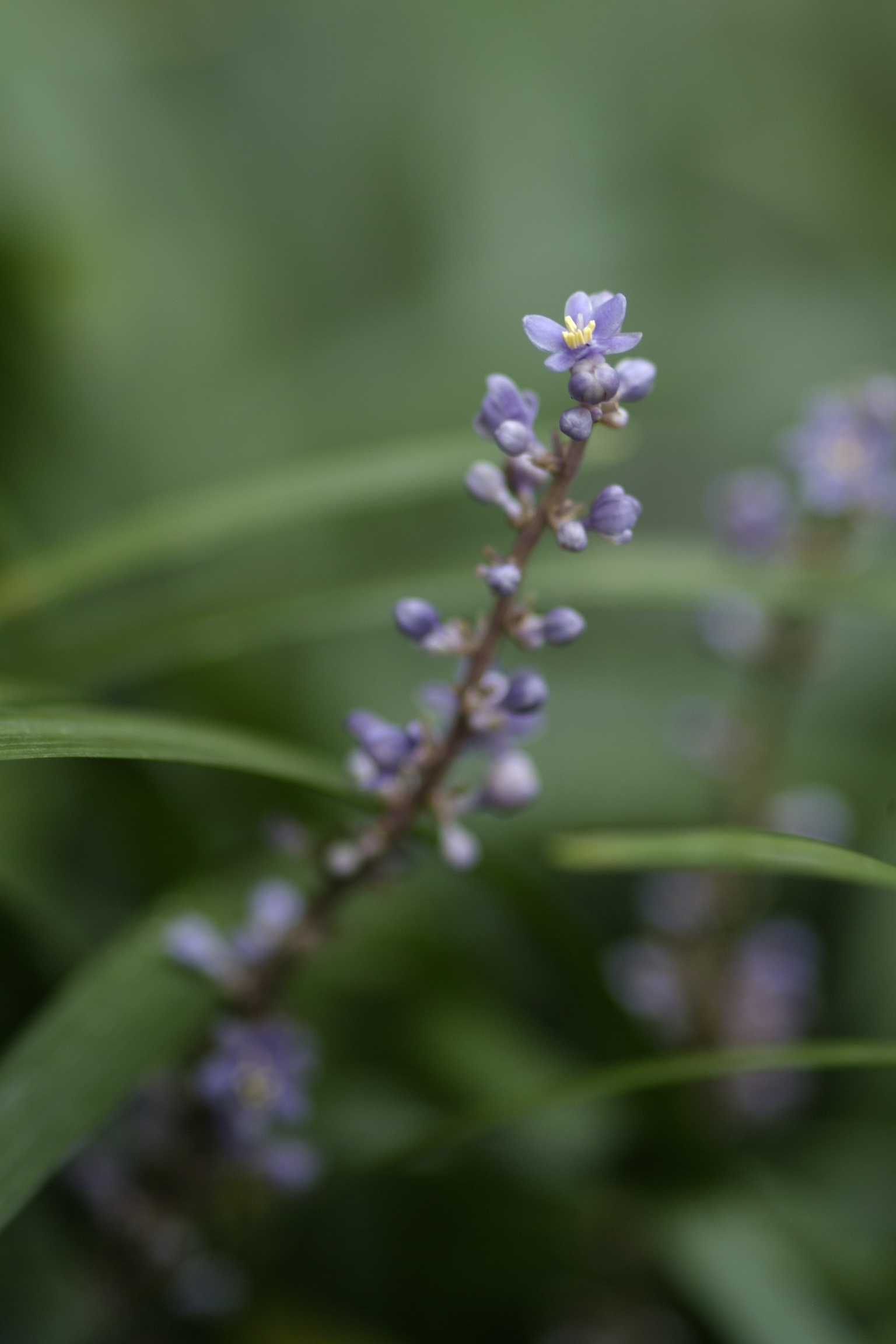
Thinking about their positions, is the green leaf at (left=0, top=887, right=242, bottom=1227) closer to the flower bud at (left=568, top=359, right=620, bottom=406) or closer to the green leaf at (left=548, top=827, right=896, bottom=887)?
the green leaf at (left=548, top=827, right=896, bottom=887)

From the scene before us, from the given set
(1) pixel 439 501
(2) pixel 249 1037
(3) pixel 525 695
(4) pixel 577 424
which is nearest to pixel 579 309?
(4) pixel 577 424

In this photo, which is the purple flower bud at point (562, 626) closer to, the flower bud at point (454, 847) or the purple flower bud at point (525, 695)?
the purple flower bud at point (525, 695)

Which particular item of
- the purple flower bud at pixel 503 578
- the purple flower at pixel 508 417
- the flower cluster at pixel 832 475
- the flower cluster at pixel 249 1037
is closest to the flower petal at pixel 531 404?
the purple flower at pixel 508 417

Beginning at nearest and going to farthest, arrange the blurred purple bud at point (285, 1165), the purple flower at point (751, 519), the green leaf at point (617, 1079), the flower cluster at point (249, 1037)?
the green leaf at point (617, 1079) < the flower cluster at point (249, 1037) < the blurred purple bud at point (285, 1165) < the purple flower at point (751, 519)

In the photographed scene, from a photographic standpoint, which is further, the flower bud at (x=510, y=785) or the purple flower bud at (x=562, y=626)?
the flower bud at (x=510, y=785)

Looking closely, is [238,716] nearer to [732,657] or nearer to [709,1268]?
[732,657]

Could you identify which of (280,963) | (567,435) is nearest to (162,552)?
(280,963)

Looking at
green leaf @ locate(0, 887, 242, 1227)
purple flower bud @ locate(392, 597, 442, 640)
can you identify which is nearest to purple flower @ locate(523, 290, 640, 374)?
purple flower bud @ locate(392, 597, 442, 640)
